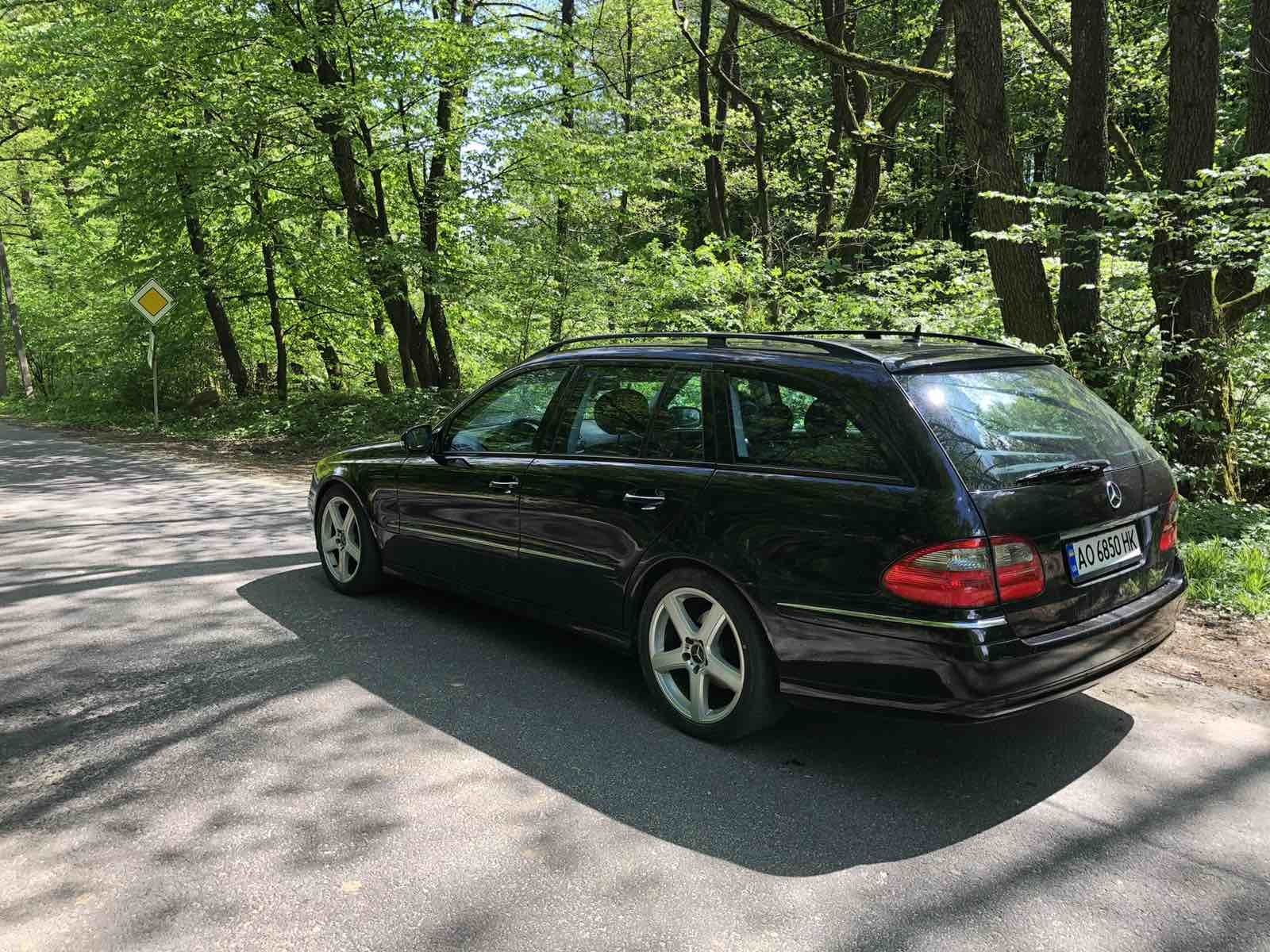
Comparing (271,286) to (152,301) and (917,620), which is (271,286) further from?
(917,620)

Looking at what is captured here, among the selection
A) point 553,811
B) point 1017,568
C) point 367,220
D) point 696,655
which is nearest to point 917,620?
point 1017,568

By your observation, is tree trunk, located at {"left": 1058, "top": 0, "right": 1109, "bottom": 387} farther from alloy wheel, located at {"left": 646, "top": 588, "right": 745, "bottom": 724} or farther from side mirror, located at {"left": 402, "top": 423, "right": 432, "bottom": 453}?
alloy wheel, located at {"left": 646, "top": 588, "right": 745, "bottom": 724}

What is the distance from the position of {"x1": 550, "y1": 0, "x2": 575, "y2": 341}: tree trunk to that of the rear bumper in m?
14.6

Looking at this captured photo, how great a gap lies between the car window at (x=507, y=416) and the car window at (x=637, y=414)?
0.24 m

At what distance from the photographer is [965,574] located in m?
3.00

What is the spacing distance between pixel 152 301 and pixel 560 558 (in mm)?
16627

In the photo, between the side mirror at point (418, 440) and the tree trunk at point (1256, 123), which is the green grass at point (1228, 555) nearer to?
the tree trunk at point (1256, 123)

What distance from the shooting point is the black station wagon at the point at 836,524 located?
3.06 m

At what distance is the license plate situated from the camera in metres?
3.24

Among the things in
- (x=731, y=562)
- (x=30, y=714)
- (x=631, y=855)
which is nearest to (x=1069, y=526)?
(x=731, y=562)

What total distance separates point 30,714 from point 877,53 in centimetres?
2810

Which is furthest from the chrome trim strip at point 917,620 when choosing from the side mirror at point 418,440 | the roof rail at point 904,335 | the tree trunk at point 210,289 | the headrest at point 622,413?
the tree trunk at point 210,289

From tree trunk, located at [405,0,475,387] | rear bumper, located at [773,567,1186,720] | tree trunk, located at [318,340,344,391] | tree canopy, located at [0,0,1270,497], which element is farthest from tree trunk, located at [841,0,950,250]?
tree trunk, located at [318,340,344,391]

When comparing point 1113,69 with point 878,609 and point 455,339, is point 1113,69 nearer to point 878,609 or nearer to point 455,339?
point 455,339
